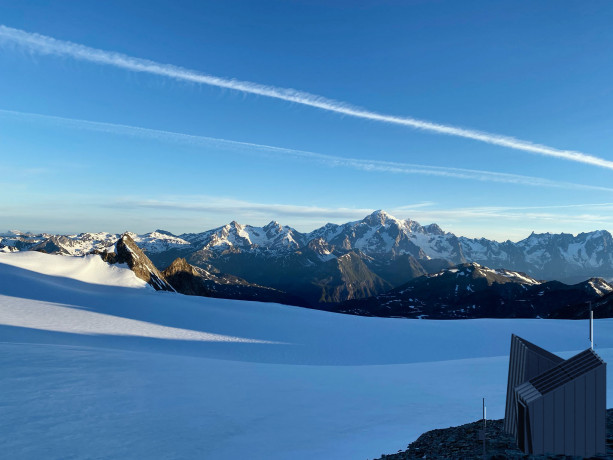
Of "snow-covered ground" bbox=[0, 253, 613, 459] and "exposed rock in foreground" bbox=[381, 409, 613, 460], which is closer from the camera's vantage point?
"exposed rock in foreground" bbox=[381, 409, 613, 460]

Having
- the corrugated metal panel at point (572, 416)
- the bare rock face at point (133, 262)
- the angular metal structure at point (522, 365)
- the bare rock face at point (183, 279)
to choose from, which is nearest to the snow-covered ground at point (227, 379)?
the angular metal structure at point (522, 365)

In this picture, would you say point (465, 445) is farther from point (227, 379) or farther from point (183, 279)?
point (183, 279)

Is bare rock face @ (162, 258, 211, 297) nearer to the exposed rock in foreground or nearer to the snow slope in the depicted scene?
the snow slope

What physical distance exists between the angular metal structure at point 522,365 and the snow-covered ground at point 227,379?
9.58 feet

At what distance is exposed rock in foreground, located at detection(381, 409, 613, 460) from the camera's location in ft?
32.3

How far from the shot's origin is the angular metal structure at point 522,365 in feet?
36.2

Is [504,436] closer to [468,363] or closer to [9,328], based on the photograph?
[468,363]

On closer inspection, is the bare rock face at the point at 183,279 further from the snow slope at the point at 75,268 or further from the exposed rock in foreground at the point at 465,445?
Answer: the exposed rock in foreground at the point at 465,445

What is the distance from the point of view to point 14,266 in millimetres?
49875

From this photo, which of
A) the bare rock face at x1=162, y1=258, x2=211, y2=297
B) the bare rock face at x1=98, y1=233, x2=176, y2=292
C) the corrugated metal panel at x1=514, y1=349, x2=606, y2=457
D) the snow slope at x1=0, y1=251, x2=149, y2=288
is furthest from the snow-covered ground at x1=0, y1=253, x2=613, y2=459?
the bare rock face at x1=162, y1=258, x2=211, y2=297

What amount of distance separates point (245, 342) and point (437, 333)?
2019cm

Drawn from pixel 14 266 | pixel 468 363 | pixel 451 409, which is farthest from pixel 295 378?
pixel 14 266

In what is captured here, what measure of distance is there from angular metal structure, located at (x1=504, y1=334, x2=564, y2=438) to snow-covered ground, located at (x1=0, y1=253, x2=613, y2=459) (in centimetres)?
292

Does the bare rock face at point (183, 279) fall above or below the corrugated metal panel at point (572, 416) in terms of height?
below
